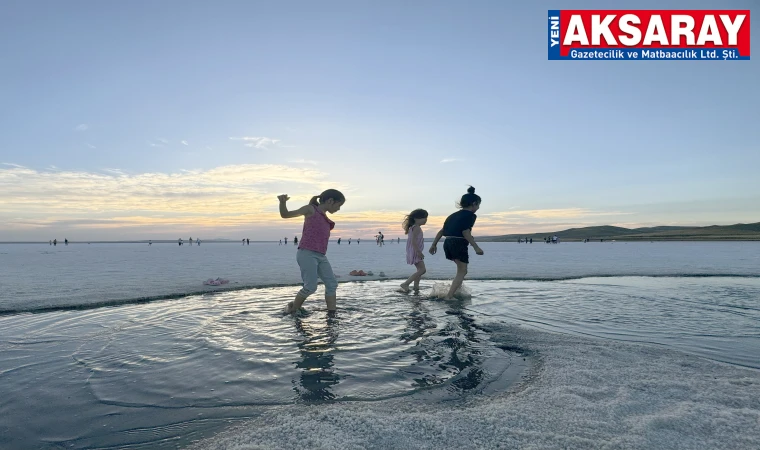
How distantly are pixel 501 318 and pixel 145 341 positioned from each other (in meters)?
5.21

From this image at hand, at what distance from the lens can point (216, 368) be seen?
153 inches

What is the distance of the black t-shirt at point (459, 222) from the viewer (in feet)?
28.0

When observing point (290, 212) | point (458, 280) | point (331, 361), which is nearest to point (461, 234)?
point (458, 280)

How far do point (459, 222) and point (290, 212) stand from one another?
151 inches

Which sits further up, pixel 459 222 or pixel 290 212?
pixel 290 212

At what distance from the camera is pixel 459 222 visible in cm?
858

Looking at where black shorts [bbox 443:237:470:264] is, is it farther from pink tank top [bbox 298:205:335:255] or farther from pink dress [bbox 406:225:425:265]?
pink tank top [bbox 298:205:335:255]

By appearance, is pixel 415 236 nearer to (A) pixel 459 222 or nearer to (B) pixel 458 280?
(A) pixel 459 222

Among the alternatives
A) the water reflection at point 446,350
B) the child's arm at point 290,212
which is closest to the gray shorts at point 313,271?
the child's arm at point 290,212

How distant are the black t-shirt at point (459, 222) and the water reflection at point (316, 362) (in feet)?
12.4

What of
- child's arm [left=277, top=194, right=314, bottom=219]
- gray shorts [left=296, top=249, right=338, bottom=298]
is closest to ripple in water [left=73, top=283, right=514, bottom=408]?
gray shorts [left=296, top=249, right=338, bottom=298]

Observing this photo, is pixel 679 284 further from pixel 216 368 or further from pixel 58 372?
pixel 58 372

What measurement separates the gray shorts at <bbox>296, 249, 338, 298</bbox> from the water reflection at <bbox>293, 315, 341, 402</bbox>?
2.88 ft

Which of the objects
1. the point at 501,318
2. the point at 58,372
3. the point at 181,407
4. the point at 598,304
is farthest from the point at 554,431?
the point at 598,304
